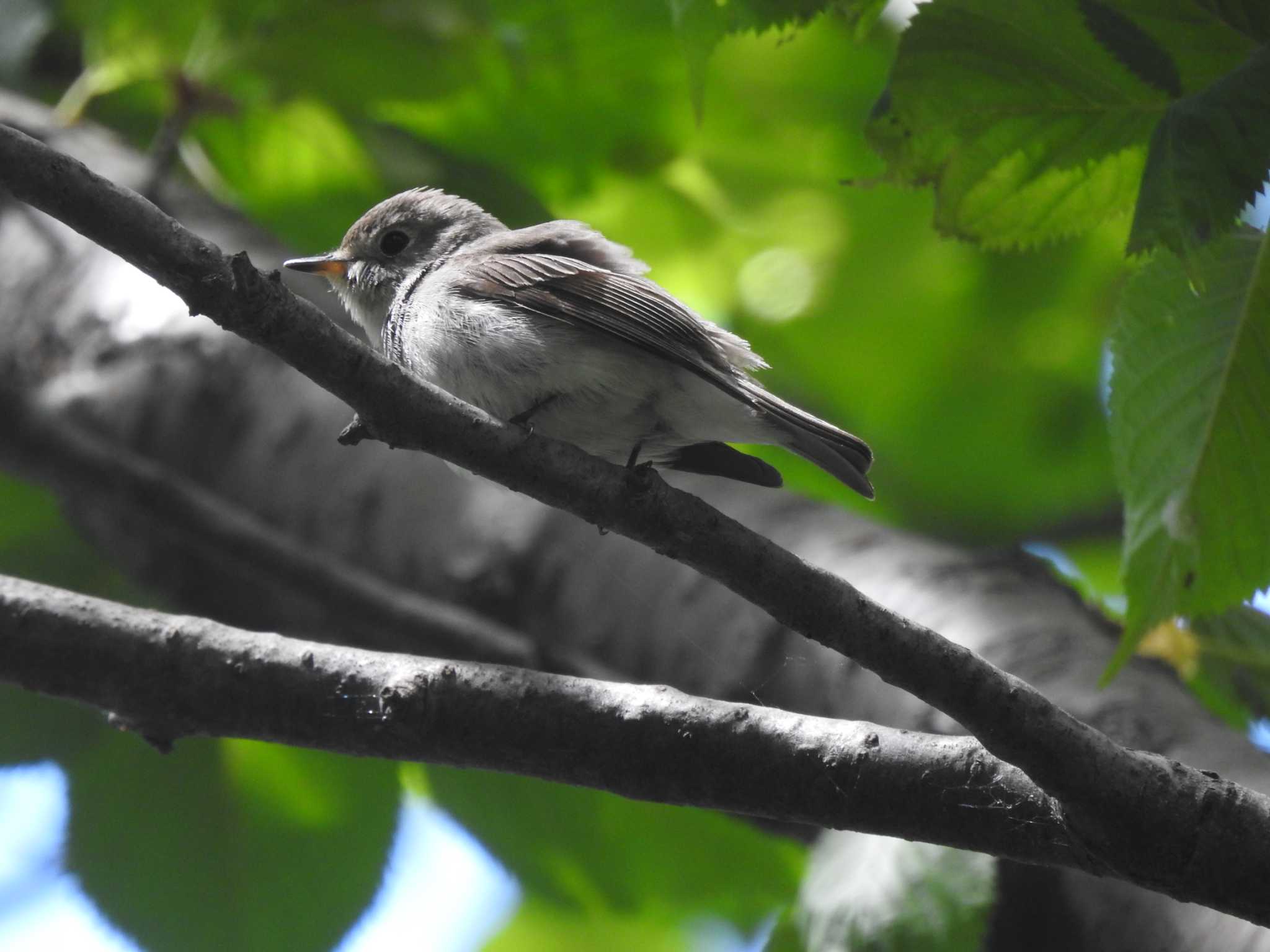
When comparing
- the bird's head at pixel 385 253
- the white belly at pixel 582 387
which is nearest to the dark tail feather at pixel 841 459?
the white belly at pixel 582 387

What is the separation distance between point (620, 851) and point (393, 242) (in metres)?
2.05

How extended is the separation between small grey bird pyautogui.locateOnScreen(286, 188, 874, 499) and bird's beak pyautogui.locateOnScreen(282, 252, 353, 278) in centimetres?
41

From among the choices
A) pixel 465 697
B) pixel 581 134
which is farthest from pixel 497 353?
pixel 581 134

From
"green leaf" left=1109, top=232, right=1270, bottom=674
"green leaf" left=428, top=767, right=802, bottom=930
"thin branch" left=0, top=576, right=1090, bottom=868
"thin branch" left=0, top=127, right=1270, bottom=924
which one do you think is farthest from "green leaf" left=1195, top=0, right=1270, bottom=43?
"green leaf" left=428, top=767, right=802, bottom=930

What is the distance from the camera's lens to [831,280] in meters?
4.50

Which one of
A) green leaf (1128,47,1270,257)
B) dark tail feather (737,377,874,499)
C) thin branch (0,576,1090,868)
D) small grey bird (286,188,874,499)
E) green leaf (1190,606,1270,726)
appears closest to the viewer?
green leaf (1128,47,1270,257)

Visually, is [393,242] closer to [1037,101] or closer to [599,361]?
[599,361]

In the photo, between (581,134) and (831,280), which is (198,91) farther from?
(831,280)

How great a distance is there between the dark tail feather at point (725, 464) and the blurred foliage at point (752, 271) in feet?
2.55

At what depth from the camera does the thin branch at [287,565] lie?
2914 millimetres

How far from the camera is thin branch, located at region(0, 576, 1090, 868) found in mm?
1768

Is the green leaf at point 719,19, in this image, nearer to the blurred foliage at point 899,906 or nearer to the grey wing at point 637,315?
the grey wing at point 637,315

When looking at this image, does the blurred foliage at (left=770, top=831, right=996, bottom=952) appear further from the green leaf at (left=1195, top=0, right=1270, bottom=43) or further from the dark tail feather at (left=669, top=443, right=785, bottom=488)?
the green leaf at (left=1195, top=0, right=1270, bottom=43)

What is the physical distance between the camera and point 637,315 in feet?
9.46
